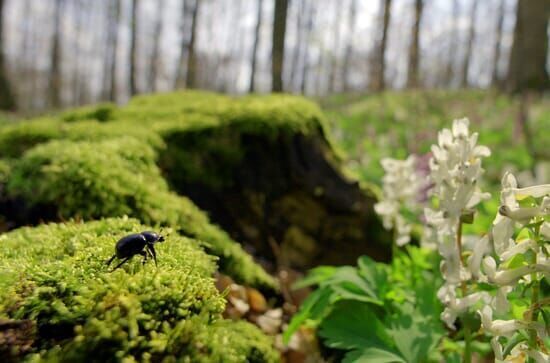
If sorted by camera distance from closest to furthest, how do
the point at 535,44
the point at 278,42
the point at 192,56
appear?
the point at 278,42 → the point at 535,44 → the point at 192,56

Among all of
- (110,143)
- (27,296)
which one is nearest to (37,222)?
(110,143)

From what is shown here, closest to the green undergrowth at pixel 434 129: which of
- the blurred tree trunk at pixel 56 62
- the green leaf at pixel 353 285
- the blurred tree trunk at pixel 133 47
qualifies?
the green leaf at pixel 353 285

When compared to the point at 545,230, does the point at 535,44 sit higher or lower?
higher

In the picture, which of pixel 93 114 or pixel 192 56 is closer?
pixel 93 114

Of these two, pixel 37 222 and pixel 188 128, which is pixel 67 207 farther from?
pixel 188 128

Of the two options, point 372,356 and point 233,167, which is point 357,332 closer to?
point 372,356

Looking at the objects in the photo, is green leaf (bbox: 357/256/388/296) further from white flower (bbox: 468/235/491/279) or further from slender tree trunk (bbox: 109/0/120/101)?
slender tree trunk (bbox: 109/0/120/101)

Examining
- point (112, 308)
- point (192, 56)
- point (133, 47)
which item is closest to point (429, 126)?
point (192, 56)
